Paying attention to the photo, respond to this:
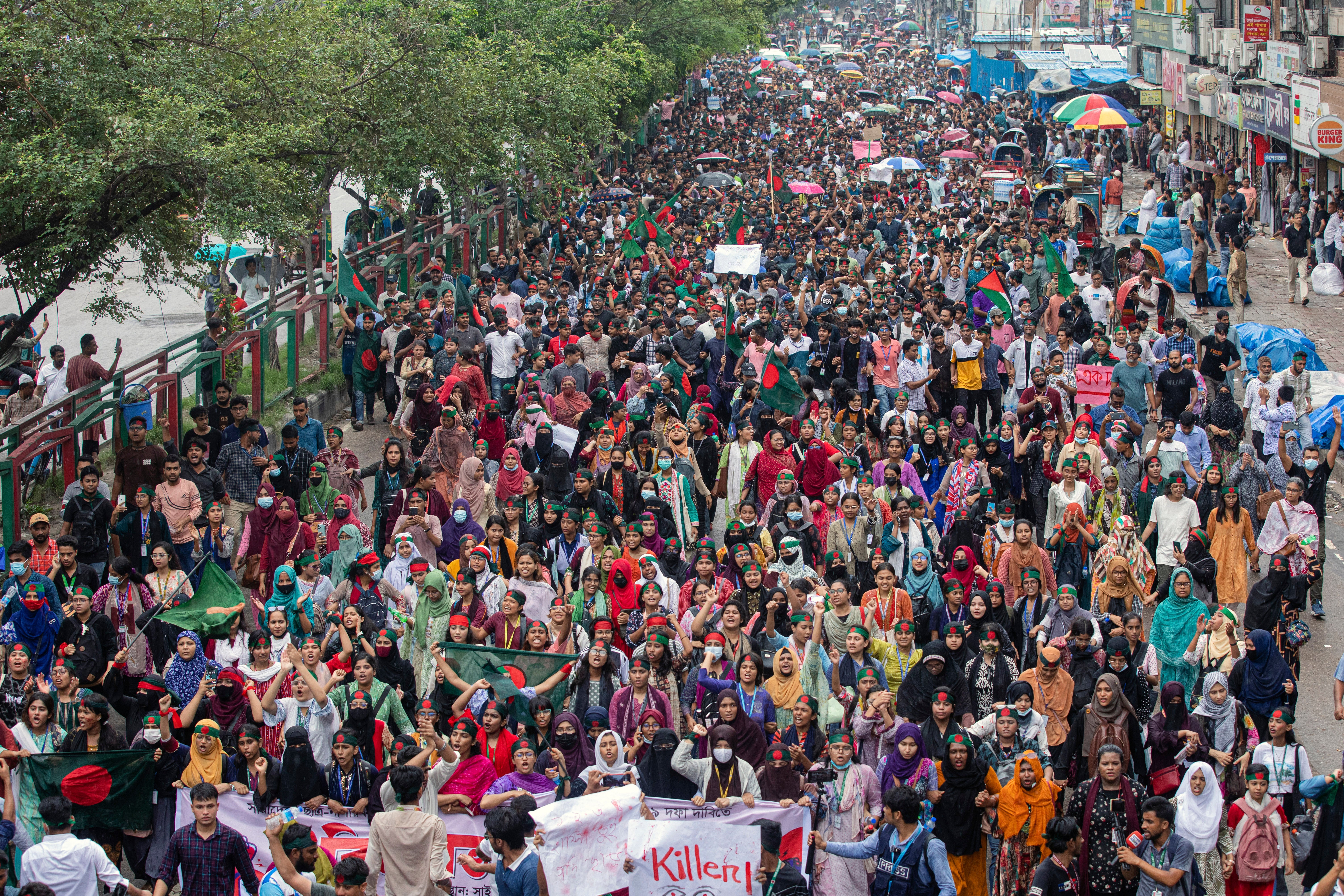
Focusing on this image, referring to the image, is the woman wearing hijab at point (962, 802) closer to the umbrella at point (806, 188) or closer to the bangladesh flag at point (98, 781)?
the bangladesh flag at point (98, 781)

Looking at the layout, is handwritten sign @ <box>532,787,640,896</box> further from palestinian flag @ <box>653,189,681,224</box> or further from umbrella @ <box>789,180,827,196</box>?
umbrella @ <box>789,180,827,196</box>

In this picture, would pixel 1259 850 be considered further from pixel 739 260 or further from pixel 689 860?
pixel 739 260

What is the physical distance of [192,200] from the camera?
15.6m

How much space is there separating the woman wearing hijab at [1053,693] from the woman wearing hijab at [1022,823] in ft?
2.91

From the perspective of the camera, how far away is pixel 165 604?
10.3 metres

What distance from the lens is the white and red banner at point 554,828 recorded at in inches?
303

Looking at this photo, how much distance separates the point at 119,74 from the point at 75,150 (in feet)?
3.66

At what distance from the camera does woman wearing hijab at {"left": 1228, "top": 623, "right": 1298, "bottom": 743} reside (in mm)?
9086

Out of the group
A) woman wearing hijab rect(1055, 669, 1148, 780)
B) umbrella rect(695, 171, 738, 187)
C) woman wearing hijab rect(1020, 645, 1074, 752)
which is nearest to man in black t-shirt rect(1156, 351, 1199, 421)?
woman wearing hijab rect(1020, 645, 1074, 752)

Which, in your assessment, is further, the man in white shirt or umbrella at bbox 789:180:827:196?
umbrella at bbox 789:180:827:196

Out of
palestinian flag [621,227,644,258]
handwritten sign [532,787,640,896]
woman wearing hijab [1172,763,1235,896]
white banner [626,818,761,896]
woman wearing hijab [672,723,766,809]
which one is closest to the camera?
handwritten sign [532,787,640,896]

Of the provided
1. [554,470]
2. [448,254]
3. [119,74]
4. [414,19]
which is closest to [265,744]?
[554,470]

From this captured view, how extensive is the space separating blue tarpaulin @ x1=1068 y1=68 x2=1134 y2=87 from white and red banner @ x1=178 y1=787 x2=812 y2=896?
43596 millimetres

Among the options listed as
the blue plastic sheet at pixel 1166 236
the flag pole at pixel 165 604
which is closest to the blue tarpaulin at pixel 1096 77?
the blue plastic sheet at pixel 1166 236
